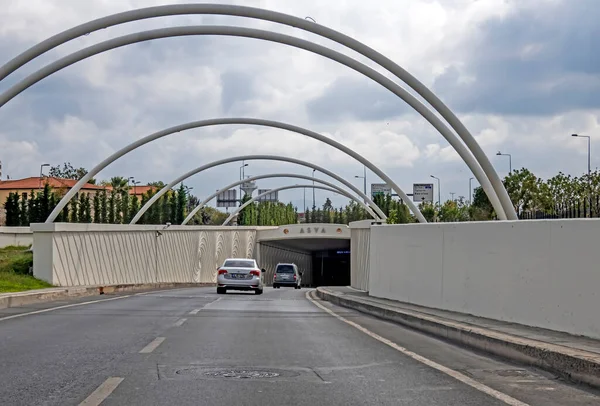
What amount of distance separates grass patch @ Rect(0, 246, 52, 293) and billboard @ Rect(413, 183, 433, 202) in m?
62.1

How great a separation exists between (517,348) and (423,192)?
87361 mm

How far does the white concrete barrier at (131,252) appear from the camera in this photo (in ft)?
104

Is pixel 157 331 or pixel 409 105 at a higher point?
pixel 409 105

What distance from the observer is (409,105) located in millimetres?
30359

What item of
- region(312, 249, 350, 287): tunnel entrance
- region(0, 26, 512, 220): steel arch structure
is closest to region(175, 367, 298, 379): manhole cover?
region(0, 26, 512, 220): steel arch structure

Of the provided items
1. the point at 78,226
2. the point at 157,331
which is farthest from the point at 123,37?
the point at 157,331

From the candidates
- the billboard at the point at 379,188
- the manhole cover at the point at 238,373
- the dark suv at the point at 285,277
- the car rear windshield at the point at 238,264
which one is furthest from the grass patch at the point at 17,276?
the billboard at the point at 379,188

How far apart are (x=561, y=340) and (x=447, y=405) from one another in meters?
3.67

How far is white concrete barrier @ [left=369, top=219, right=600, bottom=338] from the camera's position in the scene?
10531mm

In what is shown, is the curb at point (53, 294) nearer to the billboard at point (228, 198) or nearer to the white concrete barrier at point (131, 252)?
the white concrete barrier at point (131, 252)

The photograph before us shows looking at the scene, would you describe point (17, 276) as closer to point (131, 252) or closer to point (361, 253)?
point (131, 252)

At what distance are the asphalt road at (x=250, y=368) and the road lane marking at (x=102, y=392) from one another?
17 mm

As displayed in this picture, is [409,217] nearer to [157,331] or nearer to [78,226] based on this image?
[78,226]

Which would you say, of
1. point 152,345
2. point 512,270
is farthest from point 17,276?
point 512,270
